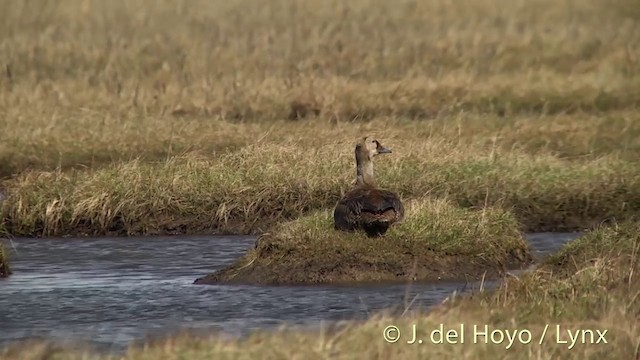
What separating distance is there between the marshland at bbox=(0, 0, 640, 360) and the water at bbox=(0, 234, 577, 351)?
6cm

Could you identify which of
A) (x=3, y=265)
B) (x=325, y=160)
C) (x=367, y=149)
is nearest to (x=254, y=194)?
(x=325, y=160)

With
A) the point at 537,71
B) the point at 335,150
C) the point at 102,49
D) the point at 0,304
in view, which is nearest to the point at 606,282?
the point at 0,304

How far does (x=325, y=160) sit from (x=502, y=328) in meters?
7.12

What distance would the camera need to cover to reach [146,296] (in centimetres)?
1176

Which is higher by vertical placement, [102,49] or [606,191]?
[102,49]

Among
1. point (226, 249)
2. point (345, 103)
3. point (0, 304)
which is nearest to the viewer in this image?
point (0, 304)

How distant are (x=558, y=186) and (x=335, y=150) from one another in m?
2.51

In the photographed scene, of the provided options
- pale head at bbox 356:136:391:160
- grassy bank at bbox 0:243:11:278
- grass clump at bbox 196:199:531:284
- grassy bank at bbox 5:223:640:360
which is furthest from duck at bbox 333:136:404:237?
grassy bank at bbox 0:243:11:278

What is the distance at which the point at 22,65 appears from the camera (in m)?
24.4

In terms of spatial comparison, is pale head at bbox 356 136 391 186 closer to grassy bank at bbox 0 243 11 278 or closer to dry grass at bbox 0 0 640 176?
grassy bank at bbox 0 243 11 278

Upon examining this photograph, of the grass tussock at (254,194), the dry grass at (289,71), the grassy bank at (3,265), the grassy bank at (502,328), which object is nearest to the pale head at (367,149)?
the grass tussock at (254,194)

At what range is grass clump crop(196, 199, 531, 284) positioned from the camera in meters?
12.0

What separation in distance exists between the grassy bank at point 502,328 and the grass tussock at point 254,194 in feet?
15.1

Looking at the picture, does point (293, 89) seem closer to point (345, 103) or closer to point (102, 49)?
point (345, 103)
